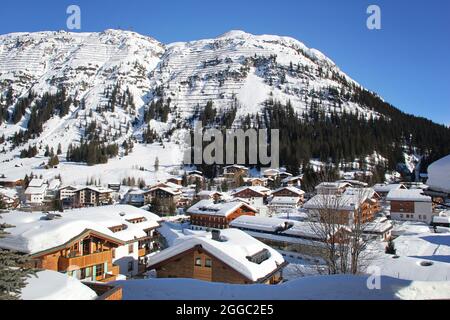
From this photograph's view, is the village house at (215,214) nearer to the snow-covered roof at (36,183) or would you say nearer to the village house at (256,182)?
the village house at (256,182)

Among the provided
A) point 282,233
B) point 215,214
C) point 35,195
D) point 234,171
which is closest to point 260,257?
point 282,233

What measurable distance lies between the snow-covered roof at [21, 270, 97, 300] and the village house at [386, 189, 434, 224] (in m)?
47.3

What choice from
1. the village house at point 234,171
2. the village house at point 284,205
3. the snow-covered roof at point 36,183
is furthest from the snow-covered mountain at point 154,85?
the village house at point 284,205

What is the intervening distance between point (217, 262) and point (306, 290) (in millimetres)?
7876

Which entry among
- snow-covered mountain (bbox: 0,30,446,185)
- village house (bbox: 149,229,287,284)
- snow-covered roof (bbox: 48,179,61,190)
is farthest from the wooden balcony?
snow-covered mountain (bbox: 0,30,446,185)

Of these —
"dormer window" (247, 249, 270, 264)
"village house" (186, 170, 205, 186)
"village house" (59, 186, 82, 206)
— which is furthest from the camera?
"village house" (186, 170, 205, 186)

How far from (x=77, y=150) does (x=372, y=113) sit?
96353 millimetres

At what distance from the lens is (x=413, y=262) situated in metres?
16.4

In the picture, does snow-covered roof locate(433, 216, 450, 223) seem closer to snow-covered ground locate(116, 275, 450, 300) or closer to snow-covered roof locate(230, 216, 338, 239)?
snow-covered roof locate(230, 216, 338, 239)

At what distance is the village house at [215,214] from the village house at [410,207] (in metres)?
20.7

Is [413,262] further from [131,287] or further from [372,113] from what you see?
[372,113]

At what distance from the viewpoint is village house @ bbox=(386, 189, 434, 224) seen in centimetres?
4559

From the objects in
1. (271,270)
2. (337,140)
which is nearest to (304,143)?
(337,140)

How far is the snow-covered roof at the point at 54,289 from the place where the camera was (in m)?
5.92
